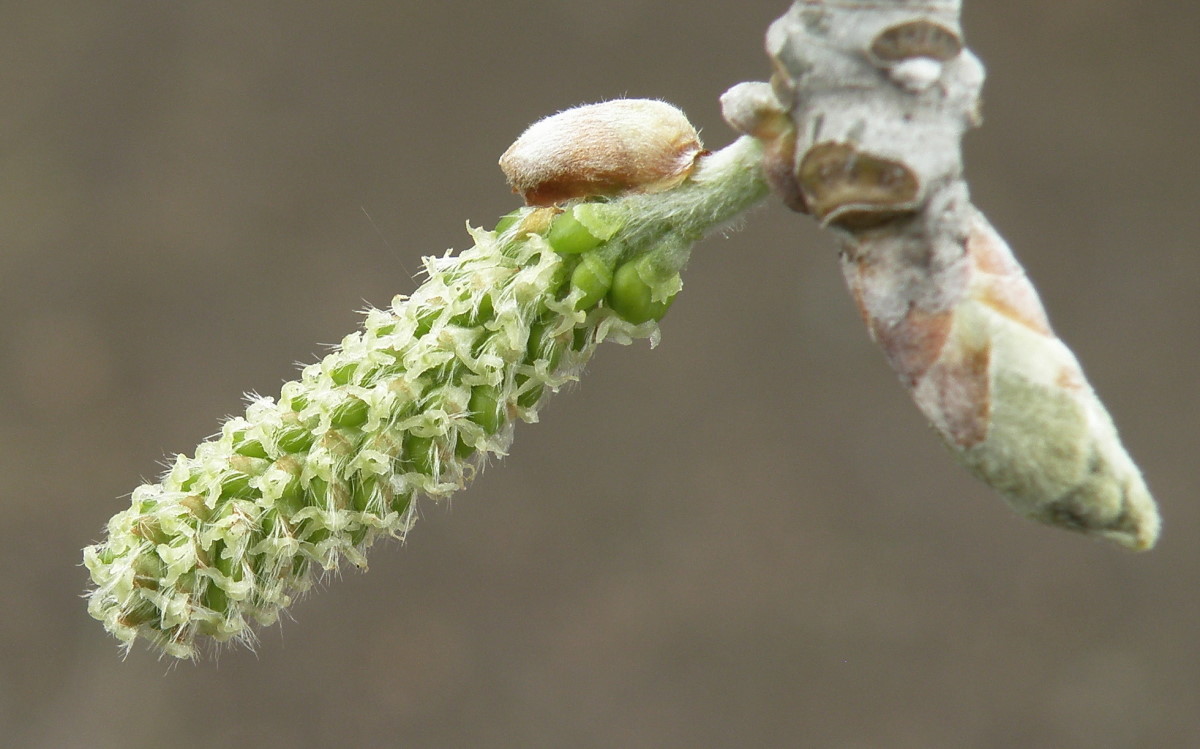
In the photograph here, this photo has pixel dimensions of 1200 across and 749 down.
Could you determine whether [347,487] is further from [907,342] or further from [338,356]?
[907,342]

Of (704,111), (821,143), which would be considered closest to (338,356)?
(821,143)

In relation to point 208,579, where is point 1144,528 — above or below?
below

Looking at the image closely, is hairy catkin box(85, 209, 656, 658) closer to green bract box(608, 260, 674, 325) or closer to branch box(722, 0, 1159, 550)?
green bract box(608, 260, 674, 325)

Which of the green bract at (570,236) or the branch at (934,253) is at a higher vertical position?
the green bract at (570,236)

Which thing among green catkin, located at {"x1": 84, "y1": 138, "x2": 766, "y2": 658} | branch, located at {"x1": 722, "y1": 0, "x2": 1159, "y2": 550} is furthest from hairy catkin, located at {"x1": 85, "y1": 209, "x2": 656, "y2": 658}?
branch, located at {"x1": 722, "y1": 0, "x2": 1159, "y2": 550}

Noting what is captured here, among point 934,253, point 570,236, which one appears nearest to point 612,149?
point 570,236

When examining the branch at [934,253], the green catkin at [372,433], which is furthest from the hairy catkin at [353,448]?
the branch at [934,253]

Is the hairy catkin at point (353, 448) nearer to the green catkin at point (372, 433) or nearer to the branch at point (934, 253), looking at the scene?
the green catkin at point (372, 433)
